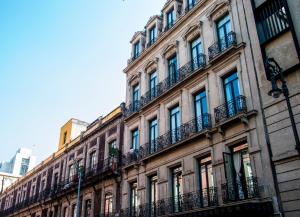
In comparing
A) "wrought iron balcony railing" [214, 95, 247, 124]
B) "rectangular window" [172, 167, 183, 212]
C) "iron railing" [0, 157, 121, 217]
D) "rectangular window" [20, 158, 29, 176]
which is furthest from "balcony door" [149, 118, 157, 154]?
"rectangular window" [20, 158, 29, 176]

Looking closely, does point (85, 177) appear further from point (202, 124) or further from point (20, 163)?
point (20, 163)

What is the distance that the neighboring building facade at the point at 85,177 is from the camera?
22938mm

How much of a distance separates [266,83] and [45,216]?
26.5m

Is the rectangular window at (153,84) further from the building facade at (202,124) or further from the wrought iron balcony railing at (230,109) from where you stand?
the wrought iron balcony railing at (230,109)

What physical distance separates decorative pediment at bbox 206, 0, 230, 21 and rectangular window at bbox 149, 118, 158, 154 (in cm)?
699

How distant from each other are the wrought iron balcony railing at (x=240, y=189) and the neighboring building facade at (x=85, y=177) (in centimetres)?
948

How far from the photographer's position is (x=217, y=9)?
17703 mm

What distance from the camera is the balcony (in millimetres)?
17969

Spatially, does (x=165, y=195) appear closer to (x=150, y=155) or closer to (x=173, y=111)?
(x=150, y=155)

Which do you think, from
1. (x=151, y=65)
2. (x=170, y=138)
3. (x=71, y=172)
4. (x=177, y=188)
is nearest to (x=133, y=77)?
(x=151, y=65)

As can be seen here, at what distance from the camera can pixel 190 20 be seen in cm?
1966

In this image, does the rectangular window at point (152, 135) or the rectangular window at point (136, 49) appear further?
the rectangular window at point (136, 49)

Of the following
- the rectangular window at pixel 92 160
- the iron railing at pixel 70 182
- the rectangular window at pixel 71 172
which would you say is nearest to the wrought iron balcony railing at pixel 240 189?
the iron railing at pixel 70 182

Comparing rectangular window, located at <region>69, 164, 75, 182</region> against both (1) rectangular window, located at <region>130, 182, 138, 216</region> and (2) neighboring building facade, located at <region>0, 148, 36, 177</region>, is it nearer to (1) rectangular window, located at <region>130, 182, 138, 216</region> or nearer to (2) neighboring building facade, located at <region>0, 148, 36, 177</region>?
(1) rectangular window, located at <region>130, 182, 138, 216</region>
